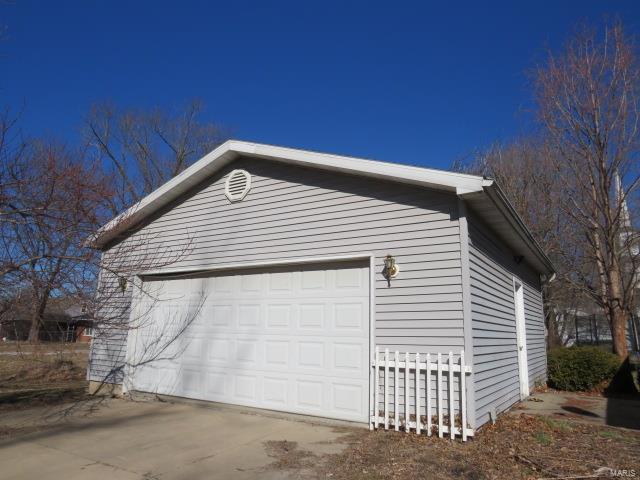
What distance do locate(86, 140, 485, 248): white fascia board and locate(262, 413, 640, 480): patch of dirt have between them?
10.4 feet

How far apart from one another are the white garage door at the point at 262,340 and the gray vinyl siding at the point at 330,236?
0.38 metres

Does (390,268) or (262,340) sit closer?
(390,268)

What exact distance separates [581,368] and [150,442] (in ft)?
32.3

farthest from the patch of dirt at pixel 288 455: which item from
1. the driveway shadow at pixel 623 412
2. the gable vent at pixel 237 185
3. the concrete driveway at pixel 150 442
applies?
the driveway shadow at pixel 623 412

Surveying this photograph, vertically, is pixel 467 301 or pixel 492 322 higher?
pixel 467 301

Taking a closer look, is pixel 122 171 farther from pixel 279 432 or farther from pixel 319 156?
pixel 279 432

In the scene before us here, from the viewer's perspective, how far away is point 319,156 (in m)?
7.08

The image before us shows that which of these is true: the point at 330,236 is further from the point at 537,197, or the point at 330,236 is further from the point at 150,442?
the point at 537,197

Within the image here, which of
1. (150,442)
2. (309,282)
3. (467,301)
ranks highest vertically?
(309,282)

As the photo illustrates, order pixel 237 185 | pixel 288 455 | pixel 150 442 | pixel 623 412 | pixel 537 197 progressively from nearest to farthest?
pixel 288 455
pixel 150 442
pixel 623 412
pixel 237 185
pixel 537 197

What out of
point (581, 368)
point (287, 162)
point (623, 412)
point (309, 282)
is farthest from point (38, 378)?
point (581, 368)

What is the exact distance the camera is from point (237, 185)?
846 cm

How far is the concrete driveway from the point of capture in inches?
179

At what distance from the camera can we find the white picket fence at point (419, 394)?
18.2 feet
